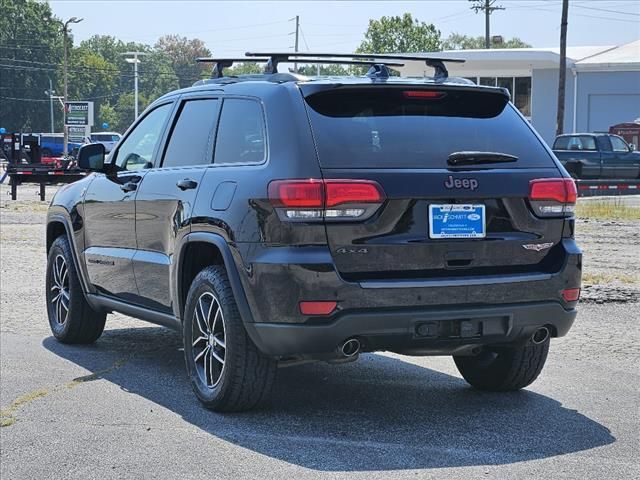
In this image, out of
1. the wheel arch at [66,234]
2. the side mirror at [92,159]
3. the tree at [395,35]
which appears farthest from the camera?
the tree at [395,35]

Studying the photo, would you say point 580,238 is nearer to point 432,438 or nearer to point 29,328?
point 29,328

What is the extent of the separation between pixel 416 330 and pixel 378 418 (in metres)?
0.73

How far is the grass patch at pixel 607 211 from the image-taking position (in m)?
23.8

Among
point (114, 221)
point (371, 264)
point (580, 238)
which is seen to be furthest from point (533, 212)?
point (580, 238)

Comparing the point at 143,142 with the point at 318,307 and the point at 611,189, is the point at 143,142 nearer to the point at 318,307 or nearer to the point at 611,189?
the point at 318,307

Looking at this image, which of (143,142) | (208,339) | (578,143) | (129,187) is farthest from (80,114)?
(208,339)

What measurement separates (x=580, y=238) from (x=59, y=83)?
115 meters

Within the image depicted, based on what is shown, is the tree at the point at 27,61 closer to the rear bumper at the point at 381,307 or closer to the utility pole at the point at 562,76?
the utility pole at the point at 562,76

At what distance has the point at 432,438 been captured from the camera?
5.92 m

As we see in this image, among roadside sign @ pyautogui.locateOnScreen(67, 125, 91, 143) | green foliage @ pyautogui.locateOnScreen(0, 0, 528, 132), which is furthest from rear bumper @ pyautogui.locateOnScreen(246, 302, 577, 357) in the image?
green foliage @ pyautogui.locateOnScreen(0, 0, 528, 132)

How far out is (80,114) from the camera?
66438mm

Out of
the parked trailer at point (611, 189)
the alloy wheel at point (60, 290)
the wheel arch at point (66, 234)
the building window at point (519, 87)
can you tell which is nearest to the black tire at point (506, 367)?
the wheel arch at point (66, 234)

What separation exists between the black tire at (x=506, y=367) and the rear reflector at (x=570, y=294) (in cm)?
44

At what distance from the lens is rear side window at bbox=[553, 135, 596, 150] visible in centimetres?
3756
